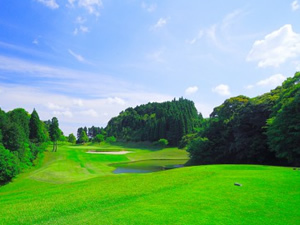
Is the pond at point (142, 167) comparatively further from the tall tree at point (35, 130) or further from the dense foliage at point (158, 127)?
the dense foliage at point (158, 127)

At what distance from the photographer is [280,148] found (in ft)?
96.3

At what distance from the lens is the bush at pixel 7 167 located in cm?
2872

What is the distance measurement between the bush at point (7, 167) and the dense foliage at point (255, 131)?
34070mm

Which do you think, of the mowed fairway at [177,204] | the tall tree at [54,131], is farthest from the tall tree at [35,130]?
the mowed fairway at [177,204]

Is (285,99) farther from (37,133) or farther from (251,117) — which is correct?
(37,133)

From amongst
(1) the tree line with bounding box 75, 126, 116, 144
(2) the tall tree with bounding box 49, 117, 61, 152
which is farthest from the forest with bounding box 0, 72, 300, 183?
(1) the tree line with bounding box 75, 126, 116, 144

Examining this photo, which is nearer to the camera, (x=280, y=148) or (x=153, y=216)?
(x=153, y=216)

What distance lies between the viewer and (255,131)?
127 feet

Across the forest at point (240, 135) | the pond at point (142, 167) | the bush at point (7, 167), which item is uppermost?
the forest at point (240, 135)

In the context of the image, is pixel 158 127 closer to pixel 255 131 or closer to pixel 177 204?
pixel 255 131

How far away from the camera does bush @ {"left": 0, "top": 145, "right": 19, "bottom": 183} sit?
2872 centimetres

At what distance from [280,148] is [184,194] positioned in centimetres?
2352

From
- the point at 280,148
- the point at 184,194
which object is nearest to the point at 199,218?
the point at 184,194

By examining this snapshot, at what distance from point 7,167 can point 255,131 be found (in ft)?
134
